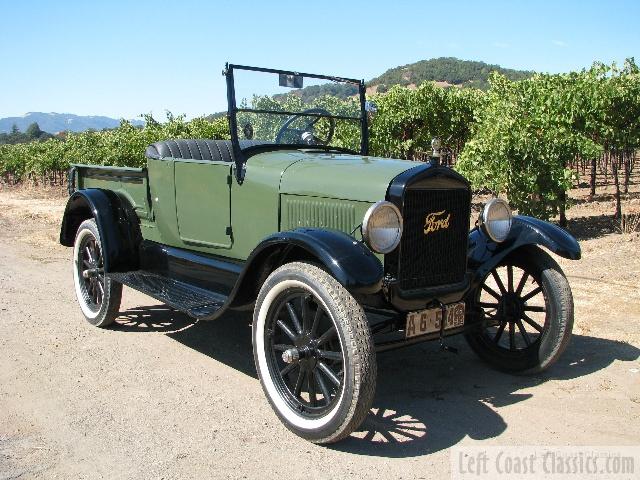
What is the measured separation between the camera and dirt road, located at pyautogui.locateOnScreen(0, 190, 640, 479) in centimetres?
288

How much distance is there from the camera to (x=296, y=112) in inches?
183

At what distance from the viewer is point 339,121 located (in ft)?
16.2

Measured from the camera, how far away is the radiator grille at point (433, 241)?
3369mm

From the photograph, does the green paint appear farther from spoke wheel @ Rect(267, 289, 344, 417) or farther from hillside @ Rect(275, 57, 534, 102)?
hillside @ Rect(275, 57, 534, 102)

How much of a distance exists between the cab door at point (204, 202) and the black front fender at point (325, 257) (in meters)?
0.73

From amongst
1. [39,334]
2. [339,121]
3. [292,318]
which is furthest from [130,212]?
[292,318]

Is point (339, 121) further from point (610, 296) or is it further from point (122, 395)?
point (610, 296)

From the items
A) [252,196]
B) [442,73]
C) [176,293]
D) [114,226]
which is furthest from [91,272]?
[442,73]

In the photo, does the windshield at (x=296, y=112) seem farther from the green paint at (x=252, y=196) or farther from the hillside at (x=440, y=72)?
the hillside at (x=440, y=72)

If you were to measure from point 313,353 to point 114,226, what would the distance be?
2.60m

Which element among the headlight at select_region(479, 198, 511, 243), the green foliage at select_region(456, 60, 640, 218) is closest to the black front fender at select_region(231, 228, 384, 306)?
the headlight at select_region(479, 198, 511, 243)

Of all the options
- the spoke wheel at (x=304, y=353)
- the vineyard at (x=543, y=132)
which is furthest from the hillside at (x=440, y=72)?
the spoke wheel at (x=304, y=353)

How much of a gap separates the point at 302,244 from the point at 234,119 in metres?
1.53

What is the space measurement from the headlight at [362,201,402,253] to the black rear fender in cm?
260
